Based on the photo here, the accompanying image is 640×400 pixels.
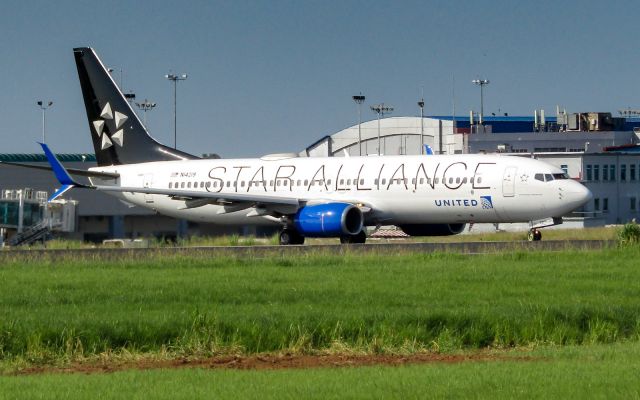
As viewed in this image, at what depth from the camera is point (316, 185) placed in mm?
47531

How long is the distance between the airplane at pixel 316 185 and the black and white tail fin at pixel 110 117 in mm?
44

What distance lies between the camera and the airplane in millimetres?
42969

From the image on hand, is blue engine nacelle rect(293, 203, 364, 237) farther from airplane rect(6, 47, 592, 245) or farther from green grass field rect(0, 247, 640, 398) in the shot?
green grass field rect(0, 247, 640, 398)

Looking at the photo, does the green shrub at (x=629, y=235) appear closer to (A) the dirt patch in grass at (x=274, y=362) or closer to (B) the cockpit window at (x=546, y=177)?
(B) the cockpit window at (x=546, y=177)

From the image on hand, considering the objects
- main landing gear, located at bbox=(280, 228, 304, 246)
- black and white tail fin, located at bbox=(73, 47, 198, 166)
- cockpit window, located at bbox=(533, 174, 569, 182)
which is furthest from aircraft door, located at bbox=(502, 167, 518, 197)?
black and white tail fin, located at bbox=(73, 47, 198, 166)

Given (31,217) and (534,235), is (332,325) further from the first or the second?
(31,217)

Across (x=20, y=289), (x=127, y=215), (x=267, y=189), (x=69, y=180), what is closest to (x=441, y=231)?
(x=267, y=189)

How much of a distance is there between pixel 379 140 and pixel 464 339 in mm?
96350

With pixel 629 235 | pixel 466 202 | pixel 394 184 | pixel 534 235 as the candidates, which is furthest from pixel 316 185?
pixel 629 235

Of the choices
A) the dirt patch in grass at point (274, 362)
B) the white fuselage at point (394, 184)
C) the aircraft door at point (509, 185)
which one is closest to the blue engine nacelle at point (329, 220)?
the white fuselage at point (394, 184)

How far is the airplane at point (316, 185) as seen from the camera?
4297cm

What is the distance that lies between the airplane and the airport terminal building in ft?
14.1

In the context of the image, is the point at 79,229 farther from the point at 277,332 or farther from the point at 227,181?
the point at 277,332

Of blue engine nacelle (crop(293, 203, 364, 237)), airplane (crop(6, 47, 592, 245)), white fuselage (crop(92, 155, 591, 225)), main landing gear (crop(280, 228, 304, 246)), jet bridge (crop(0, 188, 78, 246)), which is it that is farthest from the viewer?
jet bridge (crop(0, 188, 78, 246))
